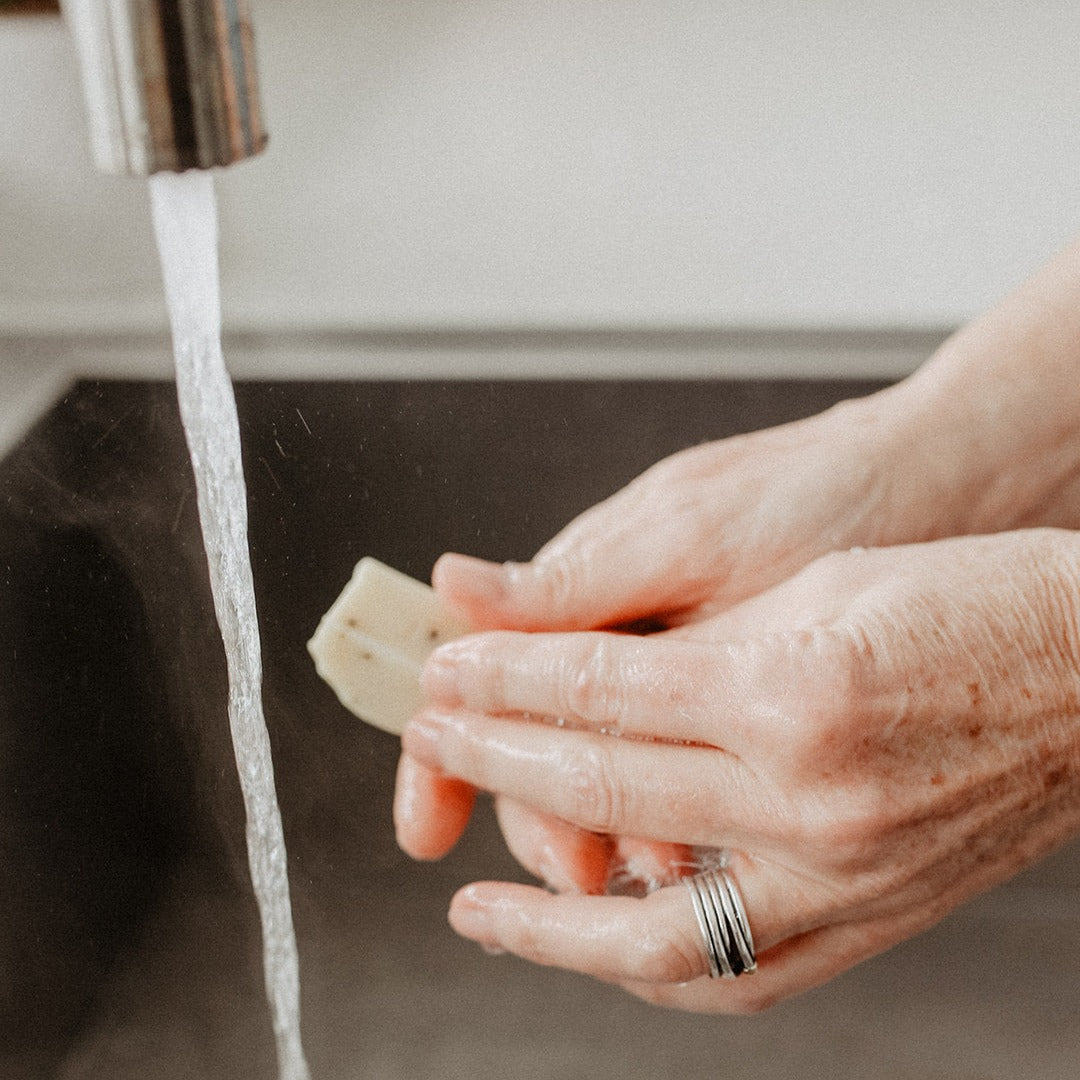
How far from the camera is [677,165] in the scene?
625mm

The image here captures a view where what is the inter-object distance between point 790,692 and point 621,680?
2.1 inches

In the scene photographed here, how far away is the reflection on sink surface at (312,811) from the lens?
17.8 inches

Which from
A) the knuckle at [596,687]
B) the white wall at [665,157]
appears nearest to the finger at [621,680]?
the knuckle at [596,687]

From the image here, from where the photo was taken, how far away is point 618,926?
1.22ft

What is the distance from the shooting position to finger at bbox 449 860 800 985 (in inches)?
14.3

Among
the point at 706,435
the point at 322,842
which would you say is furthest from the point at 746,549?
the point at 322,842

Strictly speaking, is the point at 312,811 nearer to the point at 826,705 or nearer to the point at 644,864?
the point at 644,864

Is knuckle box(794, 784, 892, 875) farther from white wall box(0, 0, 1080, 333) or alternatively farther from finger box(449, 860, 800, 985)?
white wall box(0, 0, 1080, 333)

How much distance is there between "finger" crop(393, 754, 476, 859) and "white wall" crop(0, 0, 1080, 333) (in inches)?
9.7

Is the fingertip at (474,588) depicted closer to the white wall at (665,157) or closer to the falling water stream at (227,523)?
the falling water stream at (227,523)

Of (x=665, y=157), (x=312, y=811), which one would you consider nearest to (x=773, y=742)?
(x=312, y=811)

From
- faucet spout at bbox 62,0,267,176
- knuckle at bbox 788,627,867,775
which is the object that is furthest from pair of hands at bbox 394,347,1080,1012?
faucet spout at bbox 62,0,267,176

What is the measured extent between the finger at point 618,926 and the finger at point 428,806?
0.05m

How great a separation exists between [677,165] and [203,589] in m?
0.33
